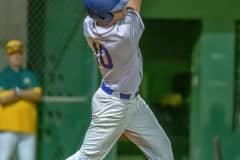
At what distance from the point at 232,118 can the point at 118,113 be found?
4.47 metres

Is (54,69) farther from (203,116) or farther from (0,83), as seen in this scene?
(203,116)

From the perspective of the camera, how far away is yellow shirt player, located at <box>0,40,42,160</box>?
27.9 ft

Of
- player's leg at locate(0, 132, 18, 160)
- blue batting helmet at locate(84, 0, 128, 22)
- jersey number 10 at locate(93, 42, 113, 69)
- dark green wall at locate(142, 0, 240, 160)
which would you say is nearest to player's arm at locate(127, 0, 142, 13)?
blue batting helmet at locate(84, 0, 128, 22)

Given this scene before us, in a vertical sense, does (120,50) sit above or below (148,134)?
above

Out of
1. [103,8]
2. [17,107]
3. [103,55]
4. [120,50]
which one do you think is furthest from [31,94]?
[103,8]

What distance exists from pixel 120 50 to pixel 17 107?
10.9 ft

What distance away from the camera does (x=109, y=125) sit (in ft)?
18.6

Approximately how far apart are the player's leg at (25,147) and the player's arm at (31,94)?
389mm

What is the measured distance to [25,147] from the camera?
28.1 feet

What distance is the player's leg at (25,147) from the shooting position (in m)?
8.57

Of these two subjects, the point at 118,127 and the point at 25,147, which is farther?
the point at 25,147

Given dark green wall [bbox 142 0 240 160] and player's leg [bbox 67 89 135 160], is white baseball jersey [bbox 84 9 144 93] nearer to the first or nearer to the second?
player's leg [bbox 67 89 135 160]

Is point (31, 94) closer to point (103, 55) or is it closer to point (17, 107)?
point (17, 107)

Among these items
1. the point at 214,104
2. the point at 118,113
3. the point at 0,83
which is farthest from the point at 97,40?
the point at 214,104
